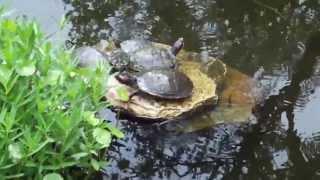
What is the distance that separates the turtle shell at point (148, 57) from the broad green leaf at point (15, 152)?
1284 millimetres

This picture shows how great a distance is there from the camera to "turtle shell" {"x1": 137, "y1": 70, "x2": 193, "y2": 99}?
330cm

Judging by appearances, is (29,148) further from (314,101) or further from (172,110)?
(314,101)

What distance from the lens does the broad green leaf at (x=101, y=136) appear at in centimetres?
247

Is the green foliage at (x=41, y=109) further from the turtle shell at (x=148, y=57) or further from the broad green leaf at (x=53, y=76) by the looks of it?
the turtle shell at (x=148, y=57)

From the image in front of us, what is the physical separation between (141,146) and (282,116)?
0.88 meters

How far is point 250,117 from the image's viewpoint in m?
3.44

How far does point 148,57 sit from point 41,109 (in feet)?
4.05

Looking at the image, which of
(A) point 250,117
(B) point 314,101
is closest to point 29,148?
(A) point 250,117

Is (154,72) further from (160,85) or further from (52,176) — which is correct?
(52,176)

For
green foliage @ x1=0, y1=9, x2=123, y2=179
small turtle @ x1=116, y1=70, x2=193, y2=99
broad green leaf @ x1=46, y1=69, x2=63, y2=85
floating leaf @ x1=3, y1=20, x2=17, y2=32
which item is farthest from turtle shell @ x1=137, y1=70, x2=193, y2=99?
floating leaf @ x1=3, y1=20, x2=17, y2=32

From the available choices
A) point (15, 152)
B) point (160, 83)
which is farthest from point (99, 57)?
point (15, 152)

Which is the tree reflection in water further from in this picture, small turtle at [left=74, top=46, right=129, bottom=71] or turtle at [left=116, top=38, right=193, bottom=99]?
small turtle at [left=74, top=46, right=129, bottom=71]

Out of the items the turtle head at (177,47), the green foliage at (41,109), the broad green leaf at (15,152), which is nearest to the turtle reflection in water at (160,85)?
the turtle head at (177,47)

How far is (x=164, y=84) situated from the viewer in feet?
10.9
